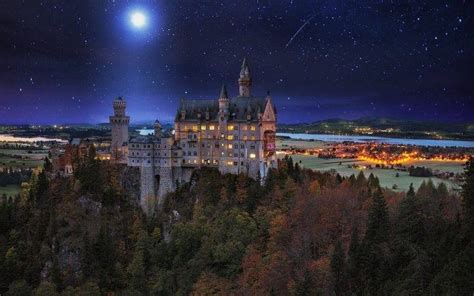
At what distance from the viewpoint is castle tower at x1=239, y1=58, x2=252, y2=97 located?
306 feet

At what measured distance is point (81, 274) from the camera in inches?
3275

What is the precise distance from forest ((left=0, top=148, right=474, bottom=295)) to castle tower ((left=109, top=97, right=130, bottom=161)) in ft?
13.4

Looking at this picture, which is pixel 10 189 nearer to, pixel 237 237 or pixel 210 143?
pixel 210 143

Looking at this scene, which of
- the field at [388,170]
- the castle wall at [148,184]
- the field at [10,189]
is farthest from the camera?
the field at [10,189]

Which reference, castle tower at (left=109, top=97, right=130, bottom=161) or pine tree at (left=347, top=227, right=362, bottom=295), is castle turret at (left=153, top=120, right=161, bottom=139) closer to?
castle tower at (left=109, top=97, right=130, bottom=161)

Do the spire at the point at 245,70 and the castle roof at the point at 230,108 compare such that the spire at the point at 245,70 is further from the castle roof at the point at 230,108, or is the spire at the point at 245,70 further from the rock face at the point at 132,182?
the rock face at the point at 132,182

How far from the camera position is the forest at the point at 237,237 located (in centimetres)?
5312

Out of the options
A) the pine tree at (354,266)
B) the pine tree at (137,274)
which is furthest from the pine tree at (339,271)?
the pine tree at (137,274)

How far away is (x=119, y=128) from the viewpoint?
324 feet

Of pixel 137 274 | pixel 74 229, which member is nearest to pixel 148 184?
pixel 74 229

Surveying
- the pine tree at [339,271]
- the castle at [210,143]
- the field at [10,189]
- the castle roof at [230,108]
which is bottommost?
the pine tree at [339,271]

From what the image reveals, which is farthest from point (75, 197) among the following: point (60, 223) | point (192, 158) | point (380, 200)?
point (380, 200)

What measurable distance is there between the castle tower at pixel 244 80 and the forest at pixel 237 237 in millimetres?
15764

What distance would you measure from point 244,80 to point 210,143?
46.2 feet
